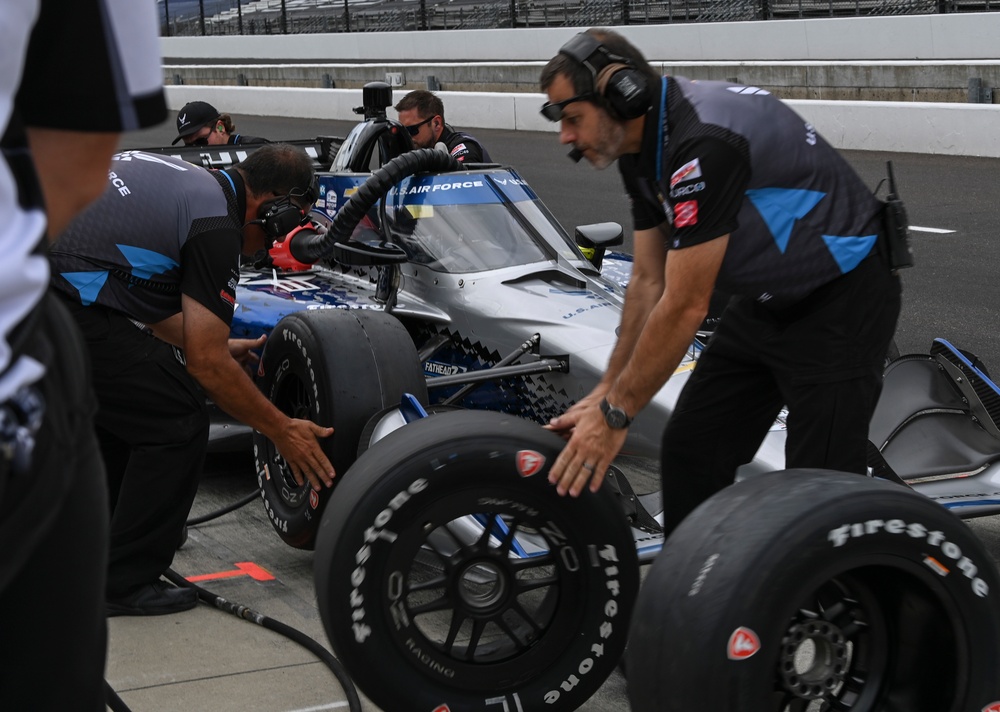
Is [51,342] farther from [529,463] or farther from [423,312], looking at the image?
[423,312]

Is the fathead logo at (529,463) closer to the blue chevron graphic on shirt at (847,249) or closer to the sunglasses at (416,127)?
the blue chevron graphic on shirt at (847,249)

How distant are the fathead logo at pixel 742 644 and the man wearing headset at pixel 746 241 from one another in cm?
75

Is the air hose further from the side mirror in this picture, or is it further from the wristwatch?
the side mirror

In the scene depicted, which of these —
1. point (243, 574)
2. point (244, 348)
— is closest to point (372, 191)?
point (244, 348)

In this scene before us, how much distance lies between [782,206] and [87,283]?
2235 mm

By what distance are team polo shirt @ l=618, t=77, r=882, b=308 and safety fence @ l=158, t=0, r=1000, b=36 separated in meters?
17.3

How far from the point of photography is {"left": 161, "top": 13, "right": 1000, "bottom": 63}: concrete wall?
1883cm

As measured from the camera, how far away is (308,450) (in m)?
4.28

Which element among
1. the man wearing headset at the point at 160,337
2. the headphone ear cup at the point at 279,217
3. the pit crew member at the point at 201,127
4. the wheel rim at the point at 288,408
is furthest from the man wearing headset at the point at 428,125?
the man wearing headset at the point at 160,337

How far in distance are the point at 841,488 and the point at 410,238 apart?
3.49 m

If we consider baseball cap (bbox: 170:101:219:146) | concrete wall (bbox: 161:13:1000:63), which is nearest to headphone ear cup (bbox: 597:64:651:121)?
baseball cap (bbox: 170:101:219:146)

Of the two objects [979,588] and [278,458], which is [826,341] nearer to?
[979,588]

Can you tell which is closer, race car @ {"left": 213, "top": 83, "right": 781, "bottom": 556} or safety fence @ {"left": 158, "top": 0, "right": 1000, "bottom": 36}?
race car @ {"left": 213, "top": 83, "right": 781, "bottom": 556}

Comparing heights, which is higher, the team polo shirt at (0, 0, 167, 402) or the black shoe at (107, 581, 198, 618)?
the team polo shirt at (0, 0, 167, 402)
